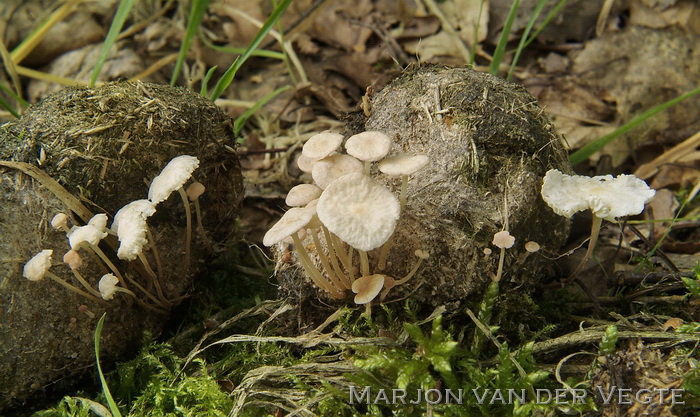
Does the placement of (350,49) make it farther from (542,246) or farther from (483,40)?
(542,246)

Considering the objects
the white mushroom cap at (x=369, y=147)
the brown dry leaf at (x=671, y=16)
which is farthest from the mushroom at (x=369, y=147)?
the brown dry leaf at (x=671, y=16)

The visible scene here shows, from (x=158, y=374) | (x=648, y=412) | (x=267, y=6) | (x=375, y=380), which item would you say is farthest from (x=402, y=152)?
(x=267, y=6)

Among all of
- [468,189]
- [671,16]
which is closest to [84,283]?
Result: [468,189]

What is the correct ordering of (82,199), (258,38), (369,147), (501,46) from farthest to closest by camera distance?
(501,46) → (258,38) → (82,199) → (369,147)

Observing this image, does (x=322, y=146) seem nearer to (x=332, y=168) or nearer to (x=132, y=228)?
(x=332, y=168)

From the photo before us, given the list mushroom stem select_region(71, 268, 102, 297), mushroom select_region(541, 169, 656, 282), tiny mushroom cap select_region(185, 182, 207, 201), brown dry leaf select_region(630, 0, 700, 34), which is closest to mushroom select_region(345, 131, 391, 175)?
mushroom select_region(541, 169, 656, 282)

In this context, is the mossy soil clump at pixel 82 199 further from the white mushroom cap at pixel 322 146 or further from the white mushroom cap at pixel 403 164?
the white mushroom cap at pixel 403 164

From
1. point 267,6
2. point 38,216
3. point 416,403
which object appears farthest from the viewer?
point 267,6
